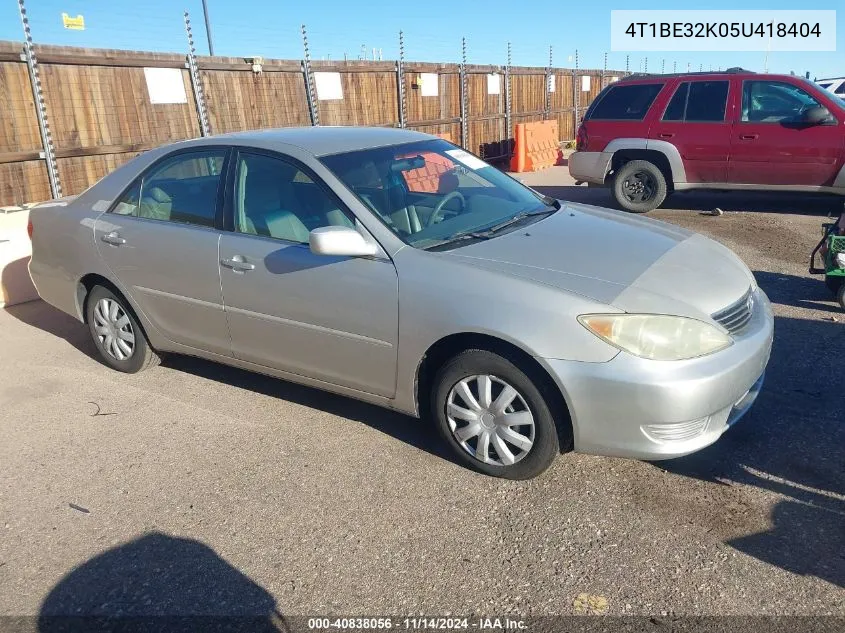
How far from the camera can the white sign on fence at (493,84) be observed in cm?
1703

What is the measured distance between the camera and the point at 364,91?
1345cm

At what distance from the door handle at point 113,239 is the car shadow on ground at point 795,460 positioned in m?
3.54

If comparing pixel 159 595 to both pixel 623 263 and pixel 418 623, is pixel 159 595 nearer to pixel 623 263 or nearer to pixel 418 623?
pixel 418 623

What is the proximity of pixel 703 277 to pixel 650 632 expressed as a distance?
171 centimetres

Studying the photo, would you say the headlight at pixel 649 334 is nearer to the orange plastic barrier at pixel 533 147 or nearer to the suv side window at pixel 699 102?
the suv side window at pixel 699 102

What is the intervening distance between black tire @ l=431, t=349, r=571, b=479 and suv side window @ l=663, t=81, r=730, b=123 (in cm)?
760

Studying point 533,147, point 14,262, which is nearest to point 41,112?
point 14,262

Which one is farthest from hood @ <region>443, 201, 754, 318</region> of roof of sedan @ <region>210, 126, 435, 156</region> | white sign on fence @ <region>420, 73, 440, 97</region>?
white sign on fence @ <region>420, 73, 440, 97</region>

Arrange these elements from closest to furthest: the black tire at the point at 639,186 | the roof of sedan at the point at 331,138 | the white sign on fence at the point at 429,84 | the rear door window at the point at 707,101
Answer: the roof of sedan at the point at 331,138 → the rear door window at the point at 707,101 → the black tire at the point at 639,186 → the white sign on fence at the point at 429,84

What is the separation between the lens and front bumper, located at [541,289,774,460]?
9.66 ft

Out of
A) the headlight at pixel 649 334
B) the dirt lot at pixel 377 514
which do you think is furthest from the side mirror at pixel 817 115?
the headlight at pixel 649 334

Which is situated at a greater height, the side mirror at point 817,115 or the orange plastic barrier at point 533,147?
the side mirror at point 817,115

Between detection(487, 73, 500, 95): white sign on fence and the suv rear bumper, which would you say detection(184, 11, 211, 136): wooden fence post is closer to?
the suv rear bumper

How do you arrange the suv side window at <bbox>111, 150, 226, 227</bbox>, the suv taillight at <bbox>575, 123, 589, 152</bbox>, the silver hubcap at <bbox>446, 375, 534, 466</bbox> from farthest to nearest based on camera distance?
1. the suv taillight at <bbox>575, 123, 589, 152</bbox>
2. the suv side window at <bbox>111, 150, 226, 227</bbox>
3. the silver hubcap at <bbox>446, 375, 534, 466</bbox>
